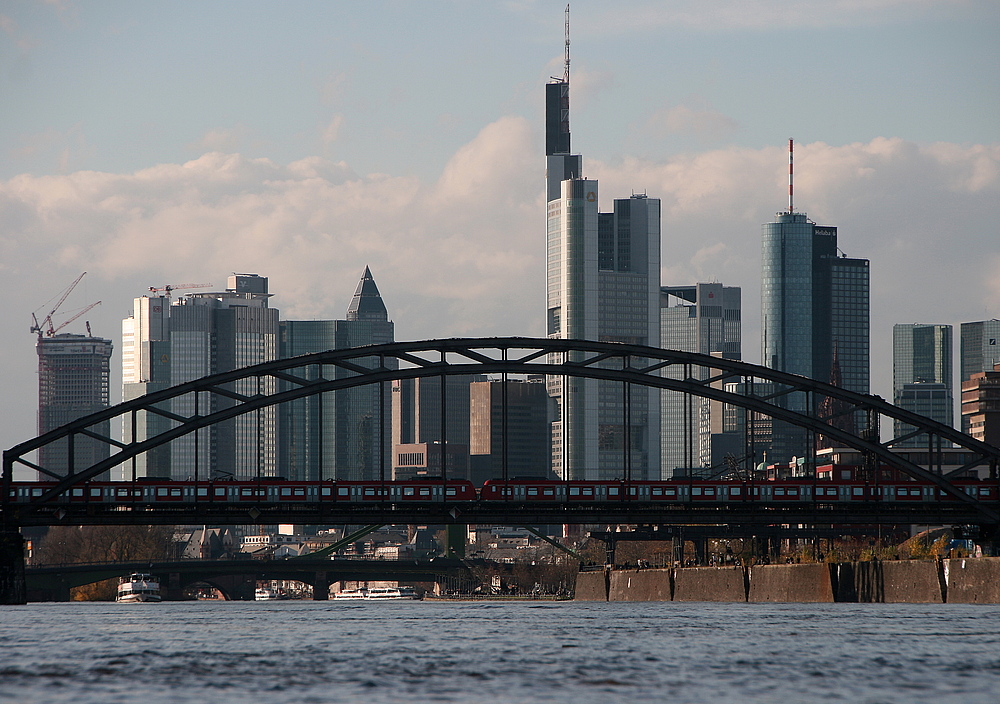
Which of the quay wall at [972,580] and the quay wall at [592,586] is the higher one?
the quay wall at [972,580]

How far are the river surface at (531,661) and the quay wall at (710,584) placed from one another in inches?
1025

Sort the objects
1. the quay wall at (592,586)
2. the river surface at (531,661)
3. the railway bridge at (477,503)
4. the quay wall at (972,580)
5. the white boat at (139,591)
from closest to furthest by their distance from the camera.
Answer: the river surface at (531,661), the quay wall at (972,580), the railway bridge at (477,503), the quay wall at (592,586), the white boat at (139,591)

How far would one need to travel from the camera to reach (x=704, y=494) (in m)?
111

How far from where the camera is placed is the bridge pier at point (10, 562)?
10438 centimetres

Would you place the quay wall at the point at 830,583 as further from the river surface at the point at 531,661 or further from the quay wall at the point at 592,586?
the quay wall at the point at 592,586

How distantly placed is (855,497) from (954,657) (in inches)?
2403

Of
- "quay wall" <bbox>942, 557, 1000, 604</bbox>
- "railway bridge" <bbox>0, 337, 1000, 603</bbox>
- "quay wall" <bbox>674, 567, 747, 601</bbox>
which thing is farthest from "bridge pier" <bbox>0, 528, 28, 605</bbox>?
"quay wall" <bbox>942, 557, 1000, 604</bbox>

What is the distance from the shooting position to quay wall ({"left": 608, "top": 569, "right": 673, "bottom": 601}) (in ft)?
405

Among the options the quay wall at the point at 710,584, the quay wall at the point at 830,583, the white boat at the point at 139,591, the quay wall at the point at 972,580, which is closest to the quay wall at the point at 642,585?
the quay wall at the point at 830,583

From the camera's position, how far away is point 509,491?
113 metres

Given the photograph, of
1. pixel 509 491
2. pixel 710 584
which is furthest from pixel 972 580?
pixel 509 491

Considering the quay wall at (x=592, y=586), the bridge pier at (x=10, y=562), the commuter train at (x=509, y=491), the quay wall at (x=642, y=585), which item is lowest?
the quay wall at (x=592, y=586)

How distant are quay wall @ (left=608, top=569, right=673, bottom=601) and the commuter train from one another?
39.8 ft

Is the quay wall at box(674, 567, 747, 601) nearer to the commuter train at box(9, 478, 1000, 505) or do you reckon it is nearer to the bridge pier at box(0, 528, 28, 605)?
the commuter train at box(9, 478, 1000, 505)
